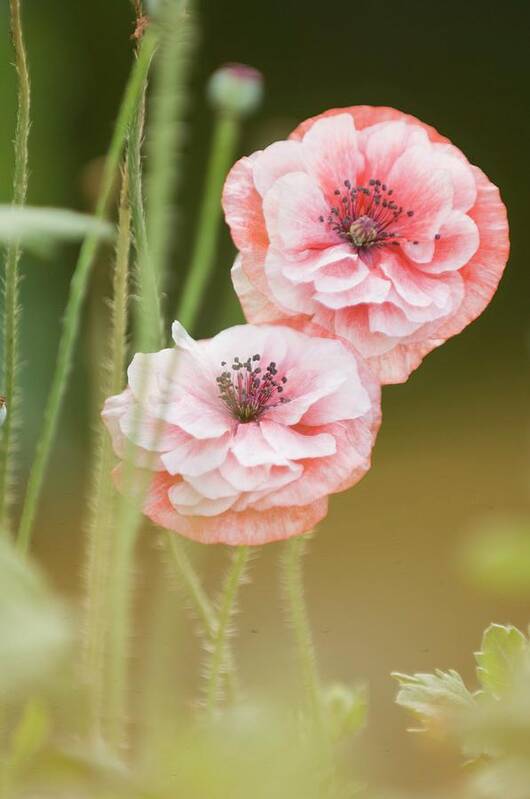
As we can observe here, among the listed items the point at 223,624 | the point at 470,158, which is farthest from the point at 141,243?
the point at 470,158

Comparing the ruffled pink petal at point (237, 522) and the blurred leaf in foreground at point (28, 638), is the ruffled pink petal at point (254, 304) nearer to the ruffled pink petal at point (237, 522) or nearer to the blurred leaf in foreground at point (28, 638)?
the ruffled pink petal at point (237, 522)

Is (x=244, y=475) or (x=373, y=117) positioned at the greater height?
(x=373, y=117)

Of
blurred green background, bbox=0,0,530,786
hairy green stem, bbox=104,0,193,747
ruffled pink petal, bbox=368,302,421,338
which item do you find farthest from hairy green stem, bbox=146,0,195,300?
blurred green background, bbox=0,0,530,786

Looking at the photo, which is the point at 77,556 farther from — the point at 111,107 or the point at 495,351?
the point at 495,351

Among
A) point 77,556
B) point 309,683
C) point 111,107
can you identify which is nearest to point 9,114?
point 111,107

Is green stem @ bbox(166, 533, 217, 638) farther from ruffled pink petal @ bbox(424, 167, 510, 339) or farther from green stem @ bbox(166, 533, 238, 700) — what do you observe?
ruffled pink petal @ bbox(424, 167, 510, 339)

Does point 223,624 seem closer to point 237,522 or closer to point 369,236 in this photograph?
point 237,522
